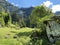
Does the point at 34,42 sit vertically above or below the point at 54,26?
below

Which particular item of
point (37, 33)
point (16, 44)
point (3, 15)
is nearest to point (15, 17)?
point (3, 15)

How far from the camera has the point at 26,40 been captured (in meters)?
32.7

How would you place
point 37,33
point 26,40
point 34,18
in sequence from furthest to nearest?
1. point 34,18
2. point 37,33
3. point 26,40

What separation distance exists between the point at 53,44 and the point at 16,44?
5.83 metres

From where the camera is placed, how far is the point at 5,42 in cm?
3164

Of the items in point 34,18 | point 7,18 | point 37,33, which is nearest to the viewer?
point 37,33

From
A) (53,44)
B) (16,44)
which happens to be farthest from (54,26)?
(16,44)

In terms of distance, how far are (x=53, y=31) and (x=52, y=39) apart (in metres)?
1.57

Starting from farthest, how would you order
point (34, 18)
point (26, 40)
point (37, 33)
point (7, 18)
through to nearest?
point (7, 18) → point (34, 18) → point (37, 33) → point (26, 40)

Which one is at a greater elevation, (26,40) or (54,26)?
(54,26)

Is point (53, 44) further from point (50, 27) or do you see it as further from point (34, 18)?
point (34, 18)

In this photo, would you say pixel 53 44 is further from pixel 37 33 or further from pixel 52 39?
pixel 37 33

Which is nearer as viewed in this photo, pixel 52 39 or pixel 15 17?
pixel 52 39

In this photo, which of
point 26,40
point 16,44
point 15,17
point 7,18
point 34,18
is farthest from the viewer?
point 15,17
